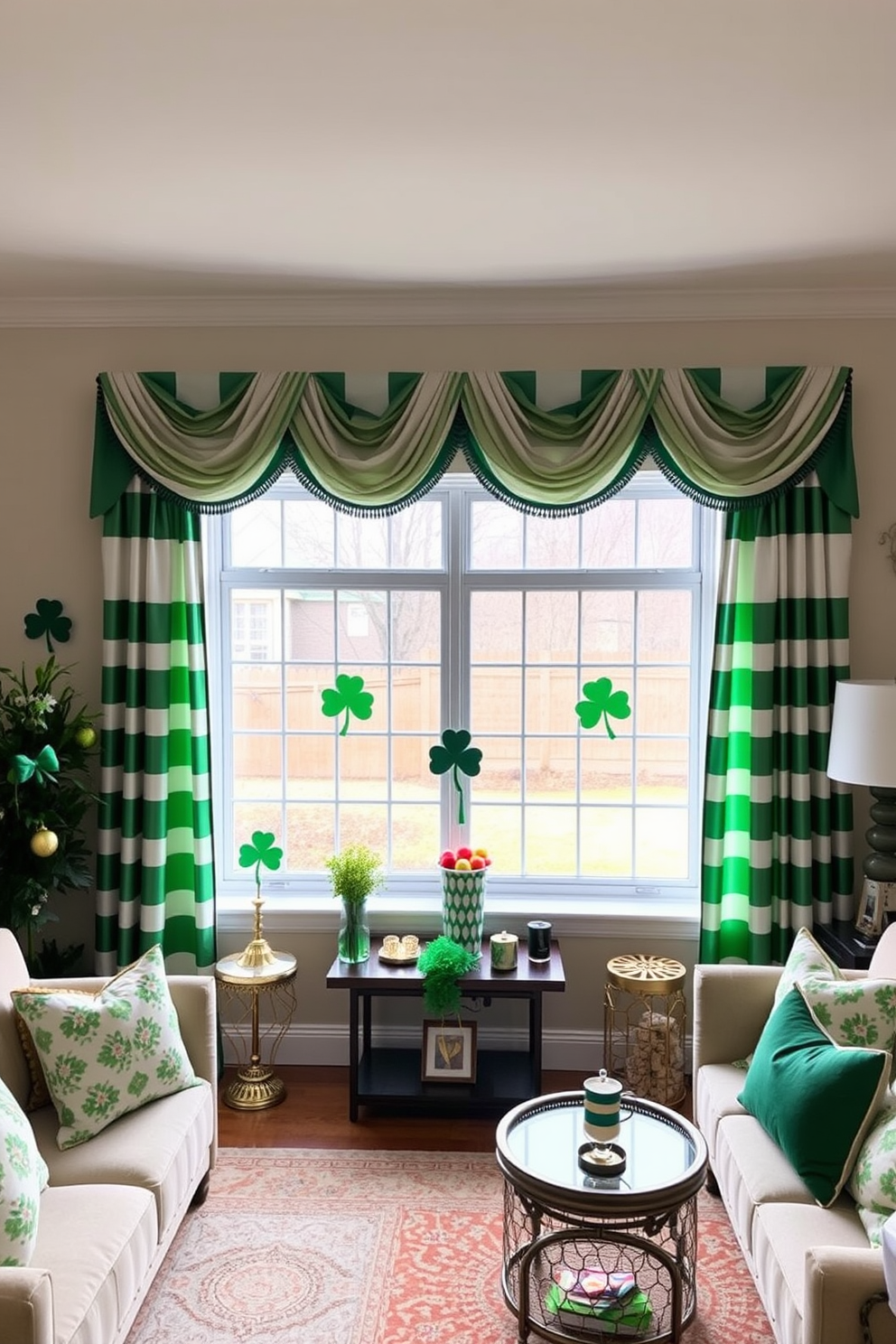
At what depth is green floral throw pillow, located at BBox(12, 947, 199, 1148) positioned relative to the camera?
2.63 metres

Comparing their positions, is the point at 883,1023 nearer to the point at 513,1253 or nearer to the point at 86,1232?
the point at 513,1253

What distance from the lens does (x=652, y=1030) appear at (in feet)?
12.1

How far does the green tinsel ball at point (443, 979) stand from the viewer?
353cm

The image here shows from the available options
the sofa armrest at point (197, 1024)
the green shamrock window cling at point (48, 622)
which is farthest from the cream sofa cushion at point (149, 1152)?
the green shamrock window cling at point (48, 622)

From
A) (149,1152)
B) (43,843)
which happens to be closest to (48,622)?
(43,843)

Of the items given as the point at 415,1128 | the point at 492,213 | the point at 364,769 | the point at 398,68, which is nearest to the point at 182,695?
the point at 364,769

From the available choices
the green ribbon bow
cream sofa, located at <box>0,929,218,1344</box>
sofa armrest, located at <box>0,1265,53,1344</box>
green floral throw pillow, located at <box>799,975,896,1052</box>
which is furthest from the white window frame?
sofa armrest, located at <box>0,1265,53,1344</box>

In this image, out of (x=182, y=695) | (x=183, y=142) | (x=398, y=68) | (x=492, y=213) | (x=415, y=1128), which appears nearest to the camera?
(x=398, y=68)

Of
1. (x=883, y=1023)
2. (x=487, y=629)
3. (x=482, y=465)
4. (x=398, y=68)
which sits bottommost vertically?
(x=883, y=1023)

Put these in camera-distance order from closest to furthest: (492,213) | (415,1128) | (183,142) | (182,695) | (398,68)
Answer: (398,68), (183,142), (492,213), (415,1128), (182,695)

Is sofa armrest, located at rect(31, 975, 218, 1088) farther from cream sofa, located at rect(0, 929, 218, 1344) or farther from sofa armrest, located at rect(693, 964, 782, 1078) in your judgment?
sofa armrest, located at rect(693, 964, 782, 1078)

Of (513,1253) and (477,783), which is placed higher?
(477,783)

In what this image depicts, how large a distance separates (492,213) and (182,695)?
1.95 metres

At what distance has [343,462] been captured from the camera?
3734 mm
